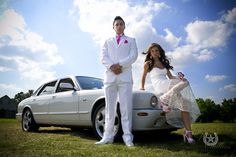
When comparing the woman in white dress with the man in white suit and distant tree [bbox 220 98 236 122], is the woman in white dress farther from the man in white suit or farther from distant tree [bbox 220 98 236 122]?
distant tree [bbox 220 98 236 122]

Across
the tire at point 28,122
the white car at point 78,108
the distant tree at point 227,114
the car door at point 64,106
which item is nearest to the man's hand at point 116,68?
the white car at point 78,108

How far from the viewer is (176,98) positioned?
479 cm

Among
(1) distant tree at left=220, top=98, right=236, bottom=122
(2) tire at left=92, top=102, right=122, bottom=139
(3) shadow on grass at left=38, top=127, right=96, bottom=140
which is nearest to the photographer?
(2) tire at left=92, top=102, right=122, bottom=139

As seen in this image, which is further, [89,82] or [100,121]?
[89,82]

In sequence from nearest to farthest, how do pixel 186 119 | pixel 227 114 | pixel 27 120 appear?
pixel 186 119 < pixel 27 120 < pixel 227 114

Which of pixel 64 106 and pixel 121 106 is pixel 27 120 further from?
pixel 121 106

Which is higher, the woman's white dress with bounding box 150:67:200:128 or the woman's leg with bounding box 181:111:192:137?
the woman's white dress with bounding box 150:67:200:128

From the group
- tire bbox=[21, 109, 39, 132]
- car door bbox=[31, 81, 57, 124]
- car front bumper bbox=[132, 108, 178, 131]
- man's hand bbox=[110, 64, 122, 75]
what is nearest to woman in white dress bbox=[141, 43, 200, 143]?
car front bumper bbox=[132, 108, 178, 131]

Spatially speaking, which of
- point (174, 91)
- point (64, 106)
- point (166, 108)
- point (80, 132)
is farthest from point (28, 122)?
point (174, 91)

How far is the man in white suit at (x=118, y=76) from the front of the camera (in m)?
4.80

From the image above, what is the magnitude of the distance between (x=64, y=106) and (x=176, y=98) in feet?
9.32

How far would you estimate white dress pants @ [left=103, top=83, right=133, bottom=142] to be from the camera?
474cm

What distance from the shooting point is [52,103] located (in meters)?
7.08

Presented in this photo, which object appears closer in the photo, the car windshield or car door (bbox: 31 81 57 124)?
the car windshield
